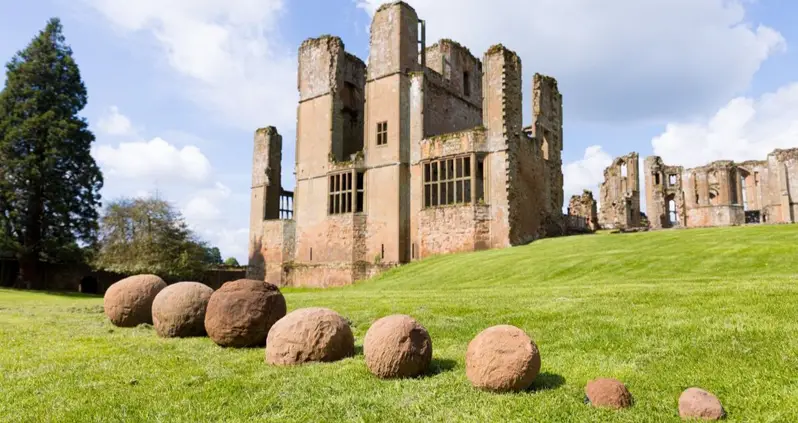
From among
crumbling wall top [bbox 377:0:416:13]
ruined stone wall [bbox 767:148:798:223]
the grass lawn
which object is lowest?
the grass lawn

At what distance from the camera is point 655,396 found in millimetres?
5527

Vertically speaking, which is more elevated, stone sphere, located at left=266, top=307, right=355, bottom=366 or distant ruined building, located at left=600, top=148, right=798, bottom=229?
distant ruined building, located at left=600, top=148, right=798, bottom=229

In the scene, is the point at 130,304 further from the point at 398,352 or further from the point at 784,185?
the point at 784,185

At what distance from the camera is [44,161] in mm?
36031

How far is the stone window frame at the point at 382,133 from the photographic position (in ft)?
104

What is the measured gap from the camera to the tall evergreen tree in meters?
35.8

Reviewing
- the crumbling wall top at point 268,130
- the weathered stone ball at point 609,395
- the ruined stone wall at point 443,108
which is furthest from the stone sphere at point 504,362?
the crumbling wall top at point 268,130

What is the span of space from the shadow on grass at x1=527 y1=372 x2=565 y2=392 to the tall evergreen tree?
38.0 metres

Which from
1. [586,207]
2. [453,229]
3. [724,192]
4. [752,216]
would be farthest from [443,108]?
[752,216]

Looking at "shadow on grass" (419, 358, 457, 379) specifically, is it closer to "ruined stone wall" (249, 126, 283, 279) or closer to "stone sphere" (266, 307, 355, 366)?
"stone sphere" (266, 307, 355, 366)

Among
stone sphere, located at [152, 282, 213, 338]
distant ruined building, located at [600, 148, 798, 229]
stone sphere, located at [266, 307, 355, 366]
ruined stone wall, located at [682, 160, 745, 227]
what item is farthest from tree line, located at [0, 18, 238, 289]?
ruined stone wall, located at [682, 160, 745, 227]

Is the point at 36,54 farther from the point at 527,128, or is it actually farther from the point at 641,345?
the point at 641,345

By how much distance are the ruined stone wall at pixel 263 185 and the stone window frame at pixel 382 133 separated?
456 inches

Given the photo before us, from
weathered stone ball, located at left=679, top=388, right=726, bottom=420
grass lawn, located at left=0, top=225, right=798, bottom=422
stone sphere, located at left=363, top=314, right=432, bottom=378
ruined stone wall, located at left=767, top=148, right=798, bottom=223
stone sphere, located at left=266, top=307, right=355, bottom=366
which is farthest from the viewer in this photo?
ruined stone wall, located at left=767, top=148, right=798, bottom=223
